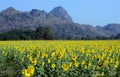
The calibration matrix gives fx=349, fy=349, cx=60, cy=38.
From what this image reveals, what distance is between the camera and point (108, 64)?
10.0 m

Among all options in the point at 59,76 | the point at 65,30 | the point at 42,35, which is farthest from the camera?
the point at 65,30

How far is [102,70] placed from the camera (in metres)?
9.50

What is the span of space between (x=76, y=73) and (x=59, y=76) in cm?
57

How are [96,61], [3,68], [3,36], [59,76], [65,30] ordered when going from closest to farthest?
1. [59,76]
2. [96,61]
3. [3,68]
4. [3,36]
5. [65,30]

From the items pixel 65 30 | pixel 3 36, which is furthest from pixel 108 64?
pixel 65 30

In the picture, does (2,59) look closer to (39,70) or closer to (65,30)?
(39,70)

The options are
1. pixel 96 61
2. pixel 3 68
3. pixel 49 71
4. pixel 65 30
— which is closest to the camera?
pixel 49 71

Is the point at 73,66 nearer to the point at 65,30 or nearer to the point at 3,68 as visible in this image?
the point at 3,68

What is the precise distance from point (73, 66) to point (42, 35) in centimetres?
4619

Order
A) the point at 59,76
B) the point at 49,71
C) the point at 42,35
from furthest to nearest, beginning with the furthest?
the point at 42,35 → the point at 49,71 → the point at 59,76

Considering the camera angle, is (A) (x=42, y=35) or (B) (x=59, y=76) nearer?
(B) (x=59, y=76)

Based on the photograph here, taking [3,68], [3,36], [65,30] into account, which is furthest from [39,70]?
[65,30]

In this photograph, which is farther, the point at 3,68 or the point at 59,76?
the point at 3,68

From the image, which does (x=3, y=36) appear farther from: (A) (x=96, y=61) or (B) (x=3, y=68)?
(A) (x=96, y=61)
